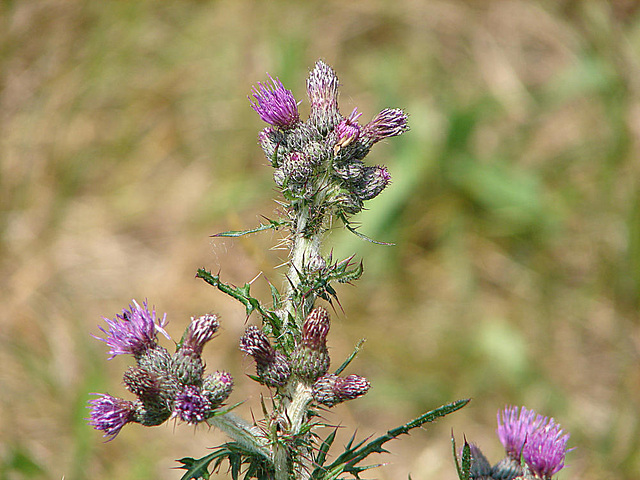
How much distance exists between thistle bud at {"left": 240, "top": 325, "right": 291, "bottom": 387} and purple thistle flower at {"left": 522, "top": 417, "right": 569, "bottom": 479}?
86 centimetres

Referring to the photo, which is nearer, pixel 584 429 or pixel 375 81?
pixel 584 429

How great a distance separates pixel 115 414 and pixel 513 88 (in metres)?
5.40

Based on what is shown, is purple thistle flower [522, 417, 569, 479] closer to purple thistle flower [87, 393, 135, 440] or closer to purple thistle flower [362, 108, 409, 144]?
purple thistle flower [362, 108, 409, 144]

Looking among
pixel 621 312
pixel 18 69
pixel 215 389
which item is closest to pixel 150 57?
pixel 18 69

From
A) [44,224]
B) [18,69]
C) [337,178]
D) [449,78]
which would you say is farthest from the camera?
[449,78]

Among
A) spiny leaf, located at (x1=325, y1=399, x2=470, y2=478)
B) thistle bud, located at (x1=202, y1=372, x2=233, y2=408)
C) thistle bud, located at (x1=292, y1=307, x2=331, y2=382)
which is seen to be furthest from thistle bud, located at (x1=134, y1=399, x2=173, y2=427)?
spiny leaf, located at (x1=325, y1=399, x2=470, y2=478)

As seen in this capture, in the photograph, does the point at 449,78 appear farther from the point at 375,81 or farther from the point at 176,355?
the point at 176,355

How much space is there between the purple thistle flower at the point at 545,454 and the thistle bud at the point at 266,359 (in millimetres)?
860

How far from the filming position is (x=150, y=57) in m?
6.26

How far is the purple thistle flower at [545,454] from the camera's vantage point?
6.69 feet

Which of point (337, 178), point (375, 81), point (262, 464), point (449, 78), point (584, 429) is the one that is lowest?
point (262, 464)

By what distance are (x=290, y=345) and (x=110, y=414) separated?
531 mm

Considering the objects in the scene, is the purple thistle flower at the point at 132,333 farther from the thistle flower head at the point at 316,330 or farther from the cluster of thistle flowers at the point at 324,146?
the cluster of thistle flowers at the point at 324,146

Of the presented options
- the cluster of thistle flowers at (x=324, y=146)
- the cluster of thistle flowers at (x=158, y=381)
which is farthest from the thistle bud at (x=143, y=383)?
the cluster of thistle flowers at (x=324, y=146)
